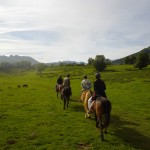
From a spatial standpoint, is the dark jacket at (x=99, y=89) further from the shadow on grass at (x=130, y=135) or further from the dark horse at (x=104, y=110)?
the shadow on grass at (x=130, y=135)

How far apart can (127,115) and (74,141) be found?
32.1 ft

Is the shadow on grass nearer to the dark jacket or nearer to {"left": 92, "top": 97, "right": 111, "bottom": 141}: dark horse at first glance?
{"left": 92, "top": 97, "right": 111, "bottom": 141}: dark horse

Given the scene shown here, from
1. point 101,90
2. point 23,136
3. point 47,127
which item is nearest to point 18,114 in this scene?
point 47,127

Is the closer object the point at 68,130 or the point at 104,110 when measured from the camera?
the point at 104,110

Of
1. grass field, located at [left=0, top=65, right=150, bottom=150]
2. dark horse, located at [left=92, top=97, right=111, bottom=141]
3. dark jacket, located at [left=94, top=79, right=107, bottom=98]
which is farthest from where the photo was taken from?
dark jacket, located at [left=94, top=79, right=107, bottom=98]

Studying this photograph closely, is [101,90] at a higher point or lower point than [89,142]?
higher

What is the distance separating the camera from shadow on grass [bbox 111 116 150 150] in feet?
50.2

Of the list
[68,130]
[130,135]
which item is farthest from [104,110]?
[68,130]

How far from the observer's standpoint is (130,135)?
17.3m

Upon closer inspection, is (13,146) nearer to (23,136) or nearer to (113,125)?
(23,136)

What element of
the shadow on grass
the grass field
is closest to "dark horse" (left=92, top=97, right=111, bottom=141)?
the grass field

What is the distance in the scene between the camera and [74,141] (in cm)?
1581

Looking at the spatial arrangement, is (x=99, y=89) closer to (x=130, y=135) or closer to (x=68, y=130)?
(x=68, y=130)

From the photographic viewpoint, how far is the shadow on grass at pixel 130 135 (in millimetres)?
15304
